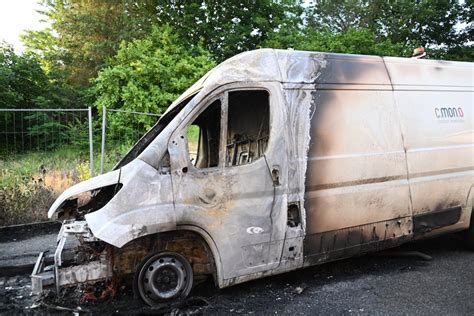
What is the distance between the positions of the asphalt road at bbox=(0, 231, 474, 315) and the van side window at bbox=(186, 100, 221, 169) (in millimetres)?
1514

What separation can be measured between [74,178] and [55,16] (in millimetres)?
15784

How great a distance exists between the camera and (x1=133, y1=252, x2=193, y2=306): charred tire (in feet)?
11.4

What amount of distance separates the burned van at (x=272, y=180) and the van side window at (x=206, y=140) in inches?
1.0

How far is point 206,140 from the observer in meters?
4.81

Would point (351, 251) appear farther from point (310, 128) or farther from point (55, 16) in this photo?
point (55, 16)

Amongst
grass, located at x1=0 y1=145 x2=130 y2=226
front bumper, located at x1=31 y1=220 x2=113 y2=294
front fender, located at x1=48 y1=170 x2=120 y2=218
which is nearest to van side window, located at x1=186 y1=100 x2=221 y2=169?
front fender, located at x1=48 y1=170 x2=120 y2=218

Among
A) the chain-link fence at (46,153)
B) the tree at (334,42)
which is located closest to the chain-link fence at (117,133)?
the chain-link fence at (46,153)

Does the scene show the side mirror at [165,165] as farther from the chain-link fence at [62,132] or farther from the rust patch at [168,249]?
the chain-link fence at [62,132]

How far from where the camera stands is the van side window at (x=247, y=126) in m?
3.97

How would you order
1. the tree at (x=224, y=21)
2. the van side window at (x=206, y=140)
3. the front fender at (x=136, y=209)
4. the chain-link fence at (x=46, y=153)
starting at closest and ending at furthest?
1. the front fender at (x=136, y=209)
2. the van side window at (x=206, y=140)
3. the chain-link fence at (x=46, y=153)
4. the tree at (x=224, y=21)

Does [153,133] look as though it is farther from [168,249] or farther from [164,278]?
[164,278]

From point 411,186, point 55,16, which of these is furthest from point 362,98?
point 55,16

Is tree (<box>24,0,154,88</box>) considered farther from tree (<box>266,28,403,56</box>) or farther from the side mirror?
the side mirror

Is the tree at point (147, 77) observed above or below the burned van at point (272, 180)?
above
